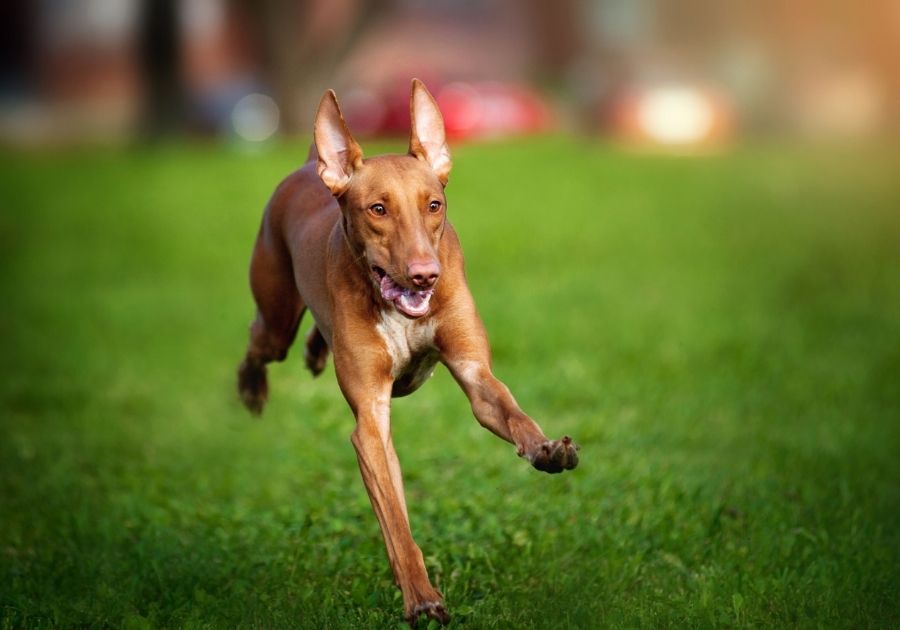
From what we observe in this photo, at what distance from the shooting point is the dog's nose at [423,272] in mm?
5281

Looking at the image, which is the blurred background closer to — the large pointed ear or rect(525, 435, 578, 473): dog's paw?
the large pointed ear

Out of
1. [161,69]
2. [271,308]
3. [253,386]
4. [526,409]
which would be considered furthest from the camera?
[161,69]

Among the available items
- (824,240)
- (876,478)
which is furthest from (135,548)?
(824,240)

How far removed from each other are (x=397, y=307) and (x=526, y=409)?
177 inches

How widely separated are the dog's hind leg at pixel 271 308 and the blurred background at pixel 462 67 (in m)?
18.8

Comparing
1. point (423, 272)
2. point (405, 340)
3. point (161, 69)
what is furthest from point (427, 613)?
point (161, 69)

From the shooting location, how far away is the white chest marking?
225 inches

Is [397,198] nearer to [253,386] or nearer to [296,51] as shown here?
[253,386]

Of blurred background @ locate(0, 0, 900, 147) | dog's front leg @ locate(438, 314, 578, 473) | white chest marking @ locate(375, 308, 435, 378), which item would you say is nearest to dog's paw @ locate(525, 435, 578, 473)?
dog's front leg @ locate(438, 314, 578, 473)

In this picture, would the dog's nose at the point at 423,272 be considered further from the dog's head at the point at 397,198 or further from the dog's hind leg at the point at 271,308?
the dog's hind leg at the point at 271,308

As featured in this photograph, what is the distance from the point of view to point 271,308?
23.0 feet

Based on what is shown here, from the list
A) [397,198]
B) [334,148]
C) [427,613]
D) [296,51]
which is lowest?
[296,51]

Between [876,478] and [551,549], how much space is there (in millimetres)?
2199

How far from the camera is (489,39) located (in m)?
54.9
